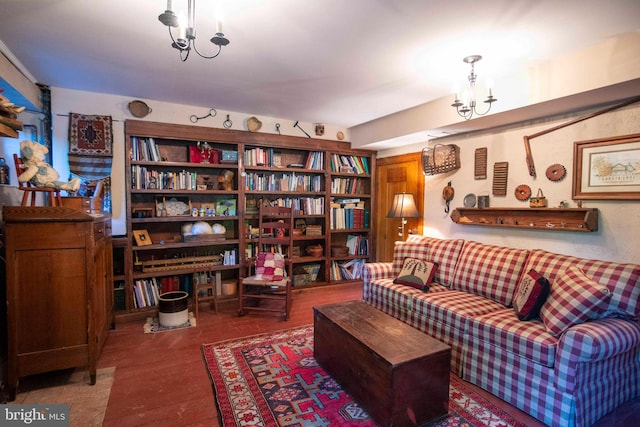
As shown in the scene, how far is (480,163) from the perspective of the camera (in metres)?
3.33

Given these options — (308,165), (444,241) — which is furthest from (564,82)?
(308,165)

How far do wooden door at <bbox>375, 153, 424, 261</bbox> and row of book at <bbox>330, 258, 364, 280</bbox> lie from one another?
33 cm

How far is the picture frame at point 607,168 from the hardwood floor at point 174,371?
142 cm

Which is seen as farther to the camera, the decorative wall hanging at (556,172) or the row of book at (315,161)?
the row of book at (315,161)

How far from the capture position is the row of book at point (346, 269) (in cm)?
464

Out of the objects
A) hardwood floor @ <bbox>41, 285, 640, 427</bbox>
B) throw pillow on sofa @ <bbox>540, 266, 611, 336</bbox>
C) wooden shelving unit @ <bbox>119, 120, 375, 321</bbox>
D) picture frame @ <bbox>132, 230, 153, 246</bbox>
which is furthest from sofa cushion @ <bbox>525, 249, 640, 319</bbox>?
picture frame @ <bbox>132, 230, 153, 246</bbox>

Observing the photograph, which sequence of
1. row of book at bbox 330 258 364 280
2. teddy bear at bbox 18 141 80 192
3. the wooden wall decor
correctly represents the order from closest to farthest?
teddy bear at bbox 18 141 80 192 < the wooden wall decor < row of book at bbox 330 258 364 280

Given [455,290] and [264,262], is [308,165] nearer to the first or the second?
[264,262]

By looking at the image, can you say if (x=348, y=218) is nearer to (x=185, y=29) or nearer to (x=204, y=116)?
(x=204, y=116)

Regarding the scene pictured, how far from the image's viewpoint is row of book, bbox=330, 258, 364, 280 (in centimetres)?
464

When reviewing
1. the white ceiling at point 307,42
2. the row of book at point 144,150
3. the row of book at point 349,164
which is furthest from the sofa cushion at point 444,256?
the row of book at point 144,150

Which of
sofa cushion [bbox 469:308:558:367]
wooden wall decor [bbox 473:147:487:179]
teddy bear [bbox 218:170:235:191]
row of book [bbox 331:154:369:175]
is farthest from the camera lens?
row of book [bbox 331:154:369:175]

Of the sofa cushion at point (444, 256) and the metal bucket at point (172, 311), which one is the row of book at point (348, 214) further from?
the metal bucket at point (172, 311)

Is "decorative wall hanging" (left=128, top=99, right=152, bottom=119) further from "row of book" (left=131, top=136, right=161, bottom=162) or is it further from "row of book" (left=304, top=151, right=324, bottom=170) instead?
"row of book" (left=304, top=151, right=324, bottom=170)
